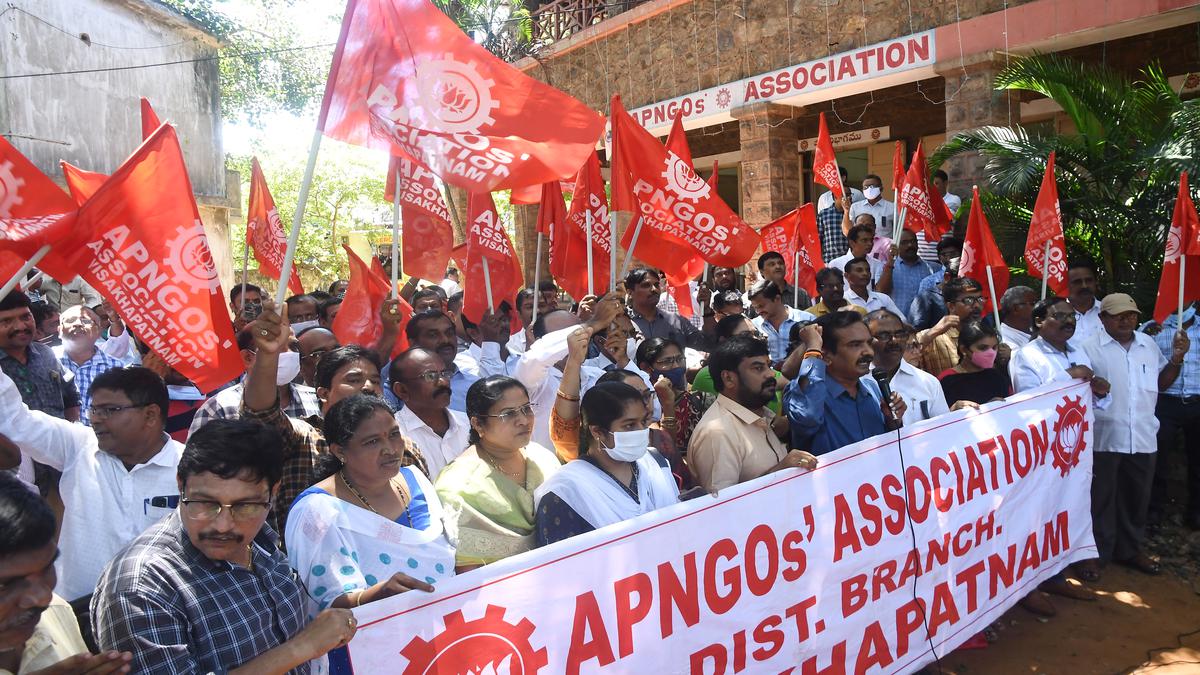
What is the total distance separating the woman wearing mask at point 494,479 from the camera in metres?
2.86

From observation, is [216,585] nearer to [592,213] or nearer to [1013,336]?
[592,213]

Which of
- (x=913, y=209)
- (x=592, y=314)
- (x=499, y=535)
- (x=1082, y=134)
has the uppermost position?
(x=1082, y=134)

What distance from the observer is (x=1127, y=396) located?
5.11 meters

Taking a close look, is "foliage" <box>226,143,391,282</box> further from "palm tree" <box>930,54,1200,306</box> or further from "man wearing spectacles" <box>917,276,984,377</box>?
"man wearing spectacles" <box>917,276,984,377</box>

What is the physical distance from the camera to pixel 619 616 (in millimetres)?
2754

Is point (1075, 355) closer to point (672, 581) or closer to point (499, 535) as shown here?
point (672, 581)

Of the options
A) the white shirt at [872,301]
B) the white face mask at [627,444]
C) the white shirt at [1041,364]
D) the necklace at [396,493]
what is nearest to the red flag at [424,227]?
the white face mask at [627,444]

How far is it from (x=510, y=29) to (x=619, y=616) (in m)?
15.2

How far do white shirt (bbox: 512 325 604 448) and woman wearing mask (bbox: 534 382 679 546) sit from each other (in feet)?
2.62

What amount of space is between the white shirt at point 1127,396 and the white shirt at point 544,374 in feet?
9.86

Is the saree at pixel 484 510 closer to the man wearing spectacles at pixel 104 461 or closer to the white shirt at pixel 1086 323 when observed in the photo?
the man wearing spectacles at pixel 104 461

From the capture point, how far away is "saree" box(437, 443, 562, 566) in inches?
112

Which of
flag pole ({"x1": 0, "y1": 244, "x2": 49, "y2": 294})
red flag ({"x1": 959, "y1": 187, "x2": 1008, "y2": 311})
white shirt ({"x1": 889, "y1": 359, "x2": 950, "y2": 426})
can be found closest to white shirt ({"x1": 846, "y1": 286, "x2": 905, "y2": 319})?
red flag ({"x1": 959, "y1": 187, "x2": 1008, "y2": 311})

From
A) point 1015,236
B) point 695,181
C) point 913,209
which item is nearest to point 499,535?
point 695,181
